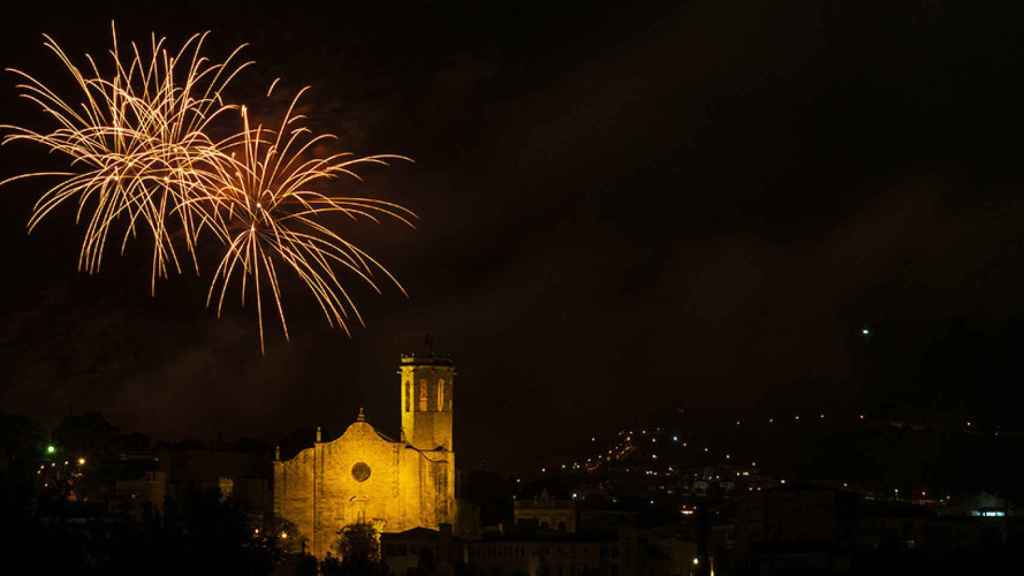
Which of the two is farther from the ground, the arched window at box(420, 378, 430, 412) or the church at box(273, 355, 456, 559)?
the arched window at box(420, 378, 430, 412)

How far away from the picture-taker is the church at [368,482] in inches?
3091

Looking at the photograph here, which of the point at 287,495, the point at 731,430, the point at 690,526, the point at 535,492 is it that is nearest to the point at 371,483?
the point at 287,495

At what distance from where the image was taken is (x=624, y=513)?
8150 cm

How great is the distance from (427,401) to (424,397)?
9.0 inches

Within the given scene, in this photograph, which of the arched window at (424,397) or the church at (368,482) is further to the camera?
the arched window at (424,397)

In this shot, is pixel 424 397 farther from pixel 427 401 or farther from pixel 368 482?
pixel 368 482

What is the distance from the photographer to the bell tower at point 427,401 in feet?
269

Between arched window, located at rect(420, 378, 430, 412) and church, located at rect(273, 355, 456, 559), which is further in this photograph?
arched window, located at rect(420, 378, 430, 412)

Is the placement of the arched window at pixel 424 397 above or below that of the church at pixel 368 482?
above

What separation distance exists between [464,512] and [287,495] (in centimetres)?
767

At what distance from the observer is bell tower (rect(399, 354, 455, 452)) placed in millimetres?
81875

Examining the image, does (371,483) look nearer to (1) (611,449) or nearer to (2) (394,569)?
(2) (394,569)

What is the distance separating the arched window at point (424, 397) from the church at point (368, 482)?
0.09 meters

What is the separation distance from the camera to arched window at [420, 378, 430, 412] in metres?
81.9
